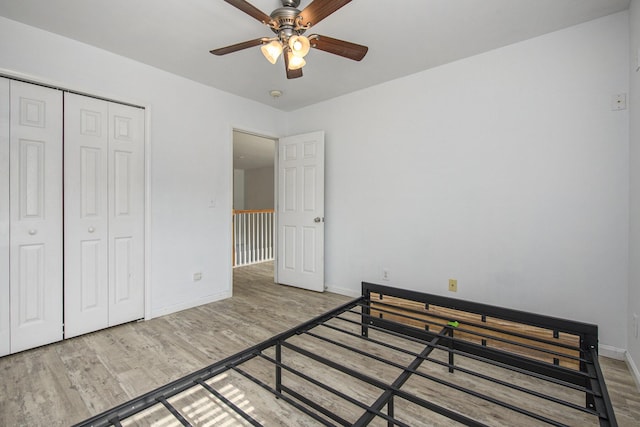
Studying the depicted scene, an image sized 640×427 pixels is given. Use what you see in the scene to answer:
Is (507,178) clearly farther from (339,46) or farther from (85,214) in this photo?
(85,214)

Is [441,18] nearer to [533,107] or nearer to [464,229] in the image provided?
[533,107]

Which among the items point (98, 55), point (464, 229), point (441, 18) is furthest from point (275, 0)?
point (464, 229)

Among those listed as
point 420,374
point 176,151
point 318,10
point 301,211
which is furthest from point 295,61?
point 301,211

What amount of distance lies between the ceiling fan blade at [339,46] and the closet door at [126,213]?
6.43 ft

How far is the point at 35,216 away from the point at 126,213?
633mm

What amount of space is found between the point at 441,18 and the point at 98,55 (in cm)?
288

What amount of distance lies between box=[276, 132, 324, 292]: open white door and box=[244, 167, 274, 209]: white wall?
6236mm

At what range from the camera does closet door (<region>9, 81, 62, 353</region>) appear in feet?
7.45

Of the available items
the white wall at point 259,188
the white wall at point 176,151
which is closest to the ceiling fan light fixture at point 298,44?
the white wall at point 176,151

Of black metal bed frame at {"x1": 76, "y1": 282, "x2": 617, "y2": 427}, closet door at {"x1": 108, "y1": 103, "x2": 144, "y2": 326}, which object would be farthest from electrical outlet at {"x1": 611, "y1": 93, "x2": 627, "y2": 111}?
closet door at {"x1": 108, "y1": 103, "x2": 144, "y2": 326}

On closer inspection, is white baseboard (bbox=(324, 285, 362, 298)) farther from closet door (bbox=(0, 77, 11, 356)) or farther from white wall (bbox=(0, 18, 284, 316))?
closet door (bbox=(0, 77, 11, 356))

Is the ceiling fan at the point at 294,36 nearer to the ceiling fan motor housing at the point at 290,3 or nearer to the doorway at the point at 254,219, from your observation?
the ceiling fan motor housing at the point at 290,3

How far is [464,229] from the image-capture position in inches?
112

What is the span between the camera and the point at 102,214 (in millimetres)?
2697
